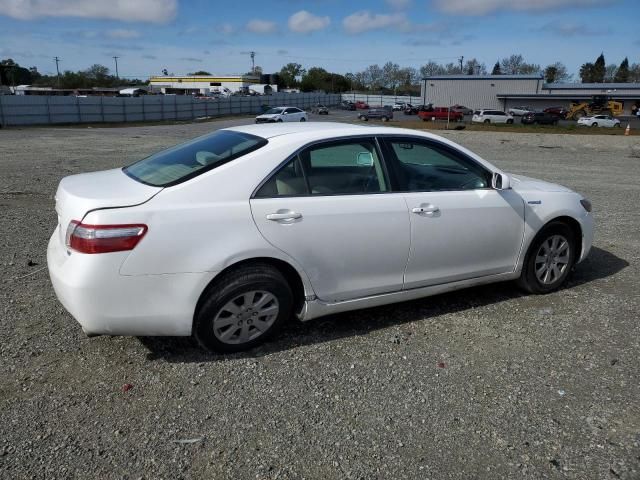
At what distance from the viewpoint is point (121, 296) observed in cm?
319

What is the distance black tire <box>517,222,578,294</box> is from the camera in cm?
A: 471

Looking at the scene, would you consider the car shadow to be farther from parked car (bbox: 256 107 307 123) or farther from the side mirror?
parked car (bbox: 256 107 307 123)

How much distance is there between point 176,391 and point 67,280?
945mm

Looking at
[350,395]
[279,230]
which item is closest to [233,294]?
[279,230]

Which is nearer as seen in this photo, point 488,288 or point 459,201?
point 459,201

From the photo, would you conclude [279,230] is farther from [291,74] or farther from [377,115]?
[291,74]

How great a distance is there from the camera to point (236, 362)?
3.58 m

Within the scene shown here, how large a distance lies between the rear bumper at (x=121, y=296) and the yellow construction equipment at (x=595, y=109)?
2563 inches

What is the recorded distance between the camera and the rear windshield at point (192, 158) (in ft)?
11.7

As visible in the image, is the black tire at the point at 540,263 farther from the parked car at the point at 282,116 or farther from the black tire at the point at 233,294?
the parked car at the point at 282,116

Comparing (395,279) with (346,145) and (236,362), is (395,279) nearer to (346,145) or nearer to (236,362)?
(346,145)

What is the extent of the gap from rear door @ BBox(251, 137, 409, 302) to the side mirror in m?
0.91

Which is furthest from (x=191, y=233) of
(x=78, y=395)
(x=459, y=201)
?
(x=459, y=201)

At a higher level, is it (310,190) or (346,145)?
(346,145)
